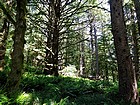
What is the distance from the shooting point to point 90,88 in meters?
10.4

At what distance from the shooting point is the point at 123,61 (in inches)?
315

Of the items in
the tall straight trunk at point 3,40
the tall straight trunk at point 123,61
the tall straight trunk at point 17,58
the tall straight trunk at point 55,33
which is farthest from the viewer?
the tall straight trunk at point 55,33

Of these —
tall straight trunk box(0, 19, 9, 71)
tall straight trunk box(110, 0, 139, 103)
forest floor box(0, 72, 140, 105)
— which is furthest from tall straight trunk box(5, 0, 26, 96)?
tall straight trunk box(0, 19, 9, 71)

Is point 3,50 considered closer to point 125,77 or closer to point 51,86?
point 51,86

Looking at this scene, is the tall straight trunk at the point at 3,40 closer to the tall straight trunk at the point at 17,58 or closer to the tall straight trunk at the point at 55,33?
the tall straight trunk at the point at 55,33

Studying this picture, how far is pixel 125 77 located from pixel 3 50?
20.4 ft

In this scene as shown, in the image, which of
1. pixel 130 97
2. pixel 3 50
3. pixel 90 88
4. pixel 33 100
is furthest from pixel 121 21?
pixel 3 50

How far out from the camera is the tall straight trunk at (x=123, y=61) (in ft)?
25.7

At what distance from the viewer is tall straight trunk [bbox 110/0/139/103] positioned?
25.7ft

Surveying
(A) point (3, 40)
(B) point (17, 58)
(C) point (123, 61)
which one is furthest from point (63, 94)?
(A) point (3, 40)

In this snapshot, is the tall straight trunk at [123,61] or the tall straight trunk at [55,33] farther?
the tall straight trunk at [55,33]

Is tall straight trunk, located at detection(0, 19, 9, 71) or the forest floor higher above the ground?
tall straight trunk, located at detection(0, 19, 9, 71)

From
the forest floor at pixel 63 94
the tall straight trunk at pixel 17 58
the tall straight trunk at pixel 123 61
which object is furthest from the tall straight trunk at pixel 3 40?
the tall straight trunk at pixel 123 61

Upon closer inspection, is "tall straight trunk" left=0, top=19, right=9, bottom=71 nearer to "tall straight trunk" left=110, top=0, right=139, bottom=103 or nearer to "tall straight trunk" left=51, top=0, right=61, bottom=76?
"tall straight trunk" left=51, top=0, right=61, bottom=76
